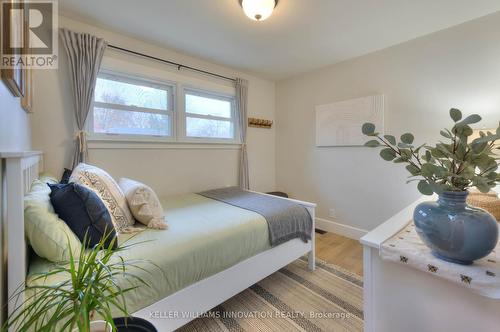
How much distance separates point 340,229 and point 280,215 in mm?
1559

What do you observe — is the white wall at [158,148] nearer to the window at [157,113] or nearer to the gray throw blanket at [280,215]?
the window at [157,113]

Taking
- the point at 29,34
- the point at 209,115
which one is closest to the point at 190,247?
the point at 29,34

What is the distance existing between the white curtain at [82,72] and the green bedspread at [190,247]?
112 cm

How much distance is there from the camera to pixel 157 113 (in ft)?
8.41

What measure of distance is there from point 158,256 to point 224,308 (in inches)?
31.9

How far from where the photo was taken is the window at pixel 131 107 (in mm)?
2211

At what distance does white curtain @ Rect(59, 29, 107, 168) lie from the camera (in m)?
1.94

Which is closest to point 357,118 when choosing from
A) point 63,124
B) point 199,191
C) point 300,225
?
point 300,225

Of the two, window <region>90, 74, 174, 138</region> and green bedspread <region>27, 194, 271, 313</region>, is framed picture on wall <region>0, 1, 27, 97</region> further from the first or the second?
window <region>90, 74, 174, 138</region>

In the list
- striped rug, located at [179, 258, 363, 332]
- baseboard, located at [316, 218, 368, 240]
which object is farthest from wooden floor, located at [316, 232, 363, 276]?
striped rug, located at [179, 258, 363, 332]

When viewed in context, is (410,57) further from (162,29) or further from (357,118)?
(162,29)

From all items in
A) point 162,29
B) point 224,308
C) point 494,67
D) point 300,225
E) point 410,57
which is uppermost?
point 162,29

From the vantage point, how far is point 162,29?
215 cm

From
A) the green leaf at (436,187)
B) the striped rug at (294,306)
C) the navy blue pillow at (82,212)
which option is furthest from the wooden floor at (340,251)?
the navy blue pillow at (82,212)
